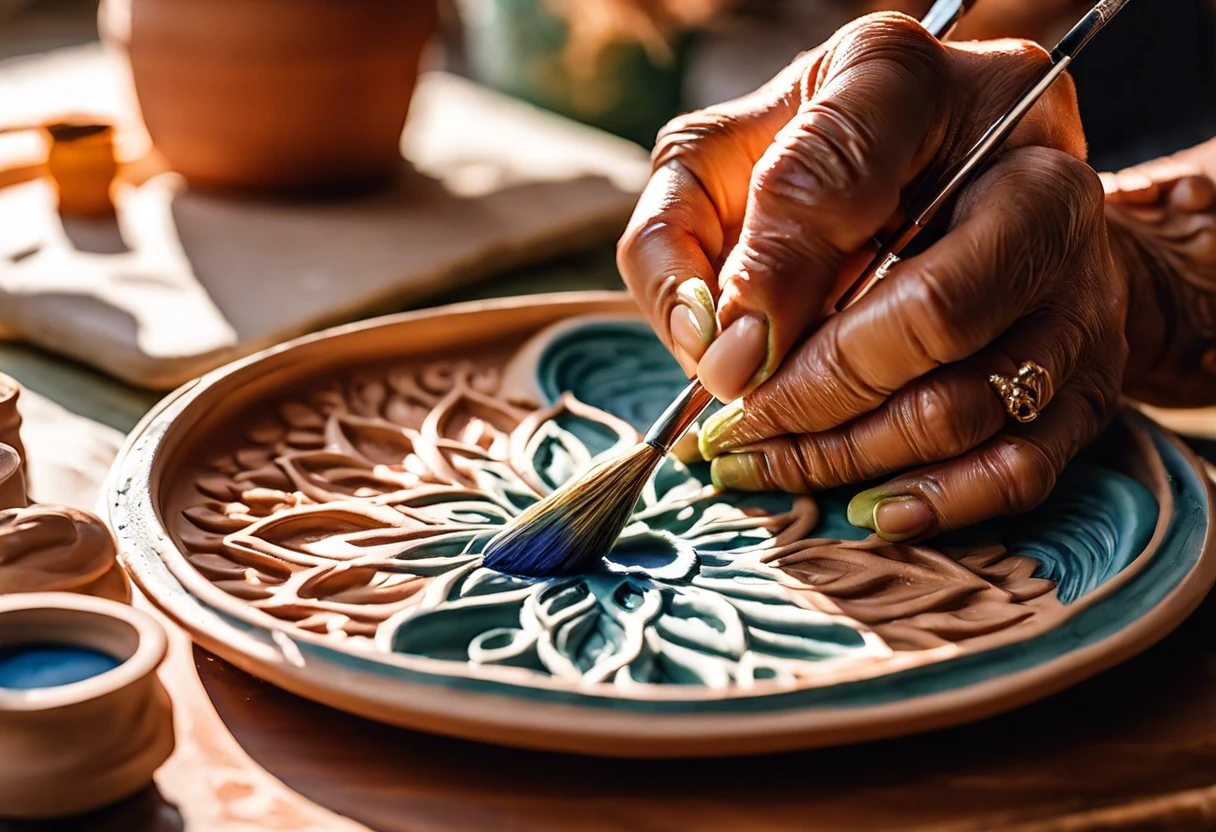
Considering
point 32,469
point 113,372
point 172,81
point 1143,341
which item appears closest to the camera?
point 32,469

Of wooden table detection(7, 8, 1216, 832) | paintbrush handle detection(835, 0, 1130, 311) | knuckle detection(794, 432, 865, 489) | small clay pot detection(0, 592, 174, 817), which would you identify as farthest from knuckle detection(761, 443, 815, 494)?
small clay pot detection(0, 592, 174, 817)

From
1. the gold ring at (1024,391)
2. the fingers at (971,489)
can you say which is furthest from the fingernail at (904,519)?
the gold ring at (1024,391)

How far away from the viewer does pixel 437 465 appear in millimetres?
1009

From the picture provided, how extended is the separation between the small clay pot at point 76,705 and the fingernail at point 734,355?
42 cm

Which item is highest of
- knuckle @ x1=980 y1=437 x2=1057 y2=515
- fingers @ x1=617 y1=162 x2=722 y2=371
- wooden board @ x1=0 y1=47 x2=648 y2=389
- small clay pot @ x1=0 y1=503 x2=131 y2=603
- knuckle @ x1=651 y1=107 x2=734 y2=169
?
knuckle @ x1=651 y1=107 x2=734 y2=169

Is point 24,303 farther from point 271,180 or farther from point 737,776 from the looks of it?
point 737,776

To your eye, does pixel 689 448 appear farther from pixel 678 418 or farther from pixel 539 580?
pixel 539 580

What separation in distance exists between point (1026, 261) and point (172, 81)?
1.37 m

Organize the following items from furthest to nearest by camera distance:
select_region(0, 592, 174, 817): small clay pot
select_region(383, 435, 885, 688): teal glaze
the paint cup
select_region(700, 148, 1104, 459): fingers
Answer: the paint cup
select_region(700, 148, 1104, 459): fingers
select_region(383, 435, 885, 688): teal glaze
select_region(0, 592, 174, 817): small clay pot

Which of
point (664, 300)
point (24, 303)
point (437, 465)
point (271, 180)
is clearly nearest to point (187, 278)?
point (24, 303)

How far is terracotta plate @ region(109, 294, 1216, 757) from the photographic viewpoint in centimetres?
69

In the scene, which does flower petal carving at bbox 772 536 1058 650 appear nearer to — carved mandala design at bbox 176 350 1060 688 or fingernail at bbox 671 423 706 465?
carved mandala design at bbox 176 350 1060 688

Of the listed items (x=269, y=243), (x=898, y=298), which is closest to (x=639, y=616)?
(x=898, y=298)

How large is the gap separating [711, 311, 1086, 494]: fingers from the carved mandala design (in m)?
0.03
